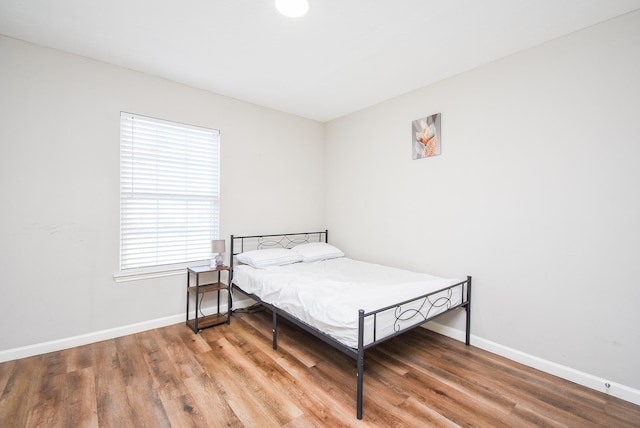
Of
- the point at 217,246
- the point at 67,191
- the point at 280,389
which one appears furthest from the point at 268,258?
the point at 67,191

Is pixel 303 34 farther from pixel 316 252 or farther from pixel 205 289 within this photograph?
pixel 205 289

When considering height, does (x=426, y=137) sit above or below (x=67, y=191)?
above

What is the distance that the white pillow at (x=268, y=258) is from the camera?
325cm

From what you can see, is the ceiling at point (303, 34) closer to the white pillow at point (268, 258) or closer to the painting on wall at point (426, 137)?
the painting on wall at point (426, 137)

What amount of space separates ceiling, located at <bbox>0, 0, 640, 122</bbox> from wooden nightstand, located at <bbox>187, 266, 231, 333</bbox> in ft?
6.71

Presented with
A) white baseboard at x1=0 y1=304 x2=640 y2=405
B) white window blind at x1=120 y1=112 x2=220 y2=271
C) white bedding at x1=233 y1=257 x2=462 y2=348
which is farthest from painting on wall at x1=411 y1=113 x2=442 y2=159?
white window blind at x1=120 y1=112 x2=220 y2=271

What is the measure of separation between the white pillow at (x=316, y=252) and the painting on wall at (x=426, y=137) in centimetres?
157

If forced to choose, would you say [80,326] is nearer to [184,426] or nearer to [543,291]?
[184,426]

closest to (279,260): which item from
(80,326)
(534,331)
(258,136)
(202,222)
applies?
(202,222)

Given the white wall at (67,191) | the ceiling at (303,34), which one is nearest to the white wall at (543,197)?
the ceiling at (303,34)

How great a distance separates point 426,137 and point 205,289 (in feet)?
9.56

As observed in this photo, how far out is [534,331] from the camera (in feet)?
7.84

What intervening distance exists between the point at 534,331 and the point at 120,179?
13.2 ft

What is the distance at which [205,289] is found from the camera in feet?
10.1
